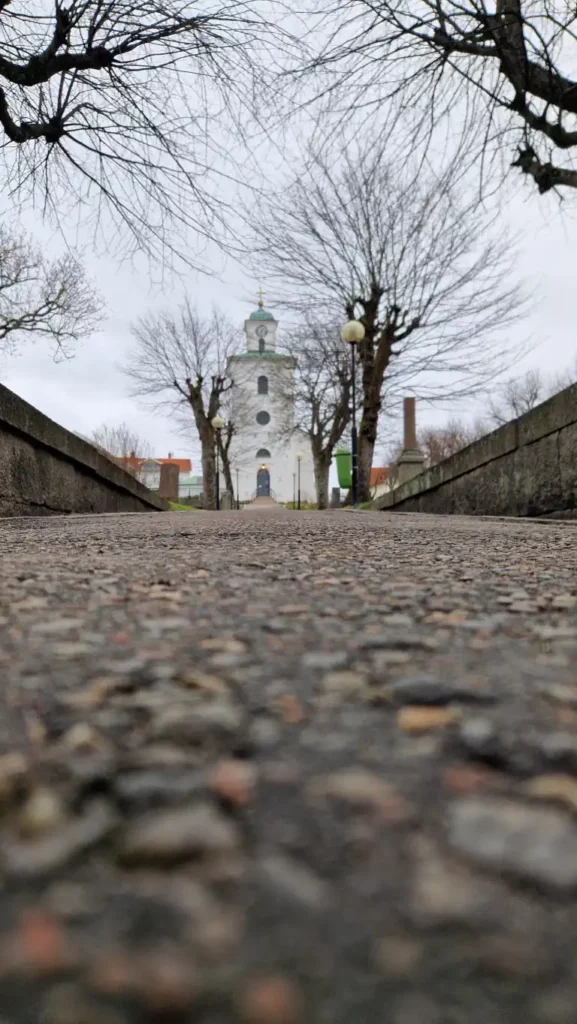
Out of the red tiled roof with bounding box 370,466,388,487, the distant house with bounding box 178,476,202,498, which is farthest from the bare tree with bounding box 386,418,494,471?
the distant house with bounding box 178,476,202,498

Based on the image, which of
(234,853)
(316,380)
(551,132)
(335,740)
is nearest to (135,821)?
(234,853)

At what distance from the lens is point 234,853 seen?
18.4 inches

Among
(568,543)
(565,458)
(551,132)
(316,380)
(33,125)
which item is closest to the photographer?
(568,543)

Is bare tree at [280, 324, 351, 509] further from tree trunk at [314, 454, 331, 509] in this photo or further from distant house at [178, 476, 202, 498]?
distant house at [178, 476, 202, 498]

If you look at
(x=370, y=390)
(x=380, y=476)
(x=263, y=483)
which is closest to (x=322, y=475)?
(x=370, y=390)

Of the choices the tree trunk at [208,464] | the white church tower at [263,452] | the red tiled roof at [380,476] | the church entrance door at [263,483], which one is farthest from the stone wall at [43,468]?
the church entrance door at [263,483]

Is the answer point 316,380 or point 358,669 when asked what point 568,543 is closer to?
point 358,669

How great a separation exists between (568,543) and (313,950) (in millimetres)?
2893

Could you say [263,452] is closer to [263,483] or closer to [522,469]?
[263,483]

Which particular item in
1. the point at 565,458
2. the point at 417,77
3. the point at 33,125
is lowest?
the point at 565,458

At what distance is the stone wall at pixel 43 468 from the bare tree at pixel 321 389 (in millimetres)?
10808

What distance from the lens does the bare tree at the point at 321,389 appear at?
62.7 feet

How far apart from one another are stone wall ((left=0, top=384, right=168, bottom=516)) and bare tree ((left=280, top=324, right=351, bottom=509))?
10.8m

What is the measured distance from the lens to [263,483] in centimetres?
6056
